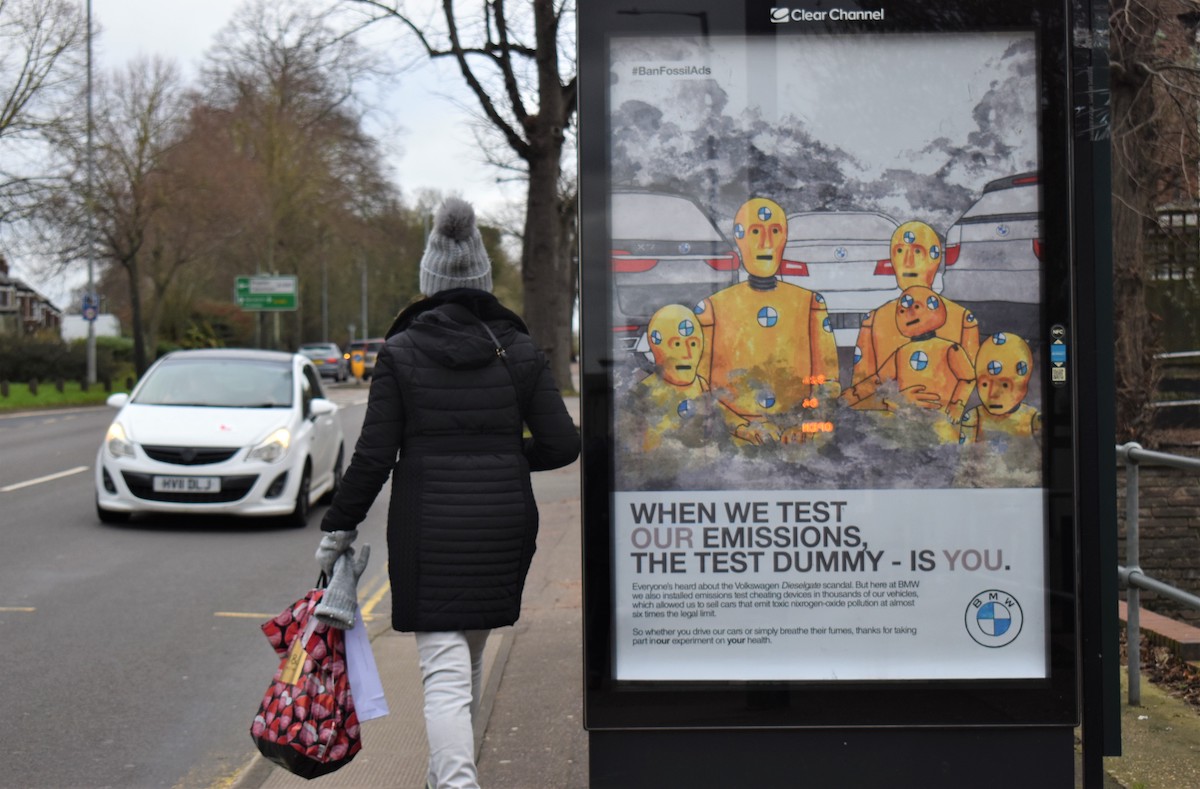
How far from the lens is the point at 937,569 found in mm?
3891

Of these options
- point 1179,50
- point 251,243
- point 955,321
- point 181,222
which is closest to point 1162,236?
point 1179,50

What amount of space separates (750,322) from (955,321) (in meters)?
0.58

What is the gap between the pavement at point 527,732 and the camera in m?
4.65

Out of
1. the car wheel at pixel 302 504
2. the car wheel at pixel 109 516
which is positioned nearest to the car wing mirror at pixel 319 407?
the car wheel at pixel 302 504

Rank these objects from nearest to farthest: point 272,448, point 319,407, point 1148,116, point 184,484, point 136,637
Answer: point 136,637, point 1148,116, point 184,484, point 272,448, point 319,407

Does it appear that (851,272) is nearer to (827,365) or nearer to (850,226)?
(850,226)

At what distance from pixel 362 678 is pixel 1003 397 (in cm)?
200

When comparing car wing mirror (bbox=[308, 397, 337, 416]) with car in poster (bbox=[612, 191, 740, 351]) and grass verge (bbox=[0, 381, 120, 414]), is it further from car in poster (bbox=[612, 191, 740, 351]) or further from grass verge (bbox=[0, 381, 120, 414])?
grass verge (bbox=[0, 381, 120, 414])

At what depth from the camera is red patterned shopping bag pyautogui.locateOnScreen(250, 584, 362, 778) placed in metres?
3.80

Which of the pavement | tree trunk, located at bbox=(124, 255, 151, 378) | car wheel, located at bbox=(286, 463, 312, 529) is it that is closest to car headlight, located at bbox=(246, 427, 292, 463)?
car wheel, located at bbox=(286, 463, 312, 529)

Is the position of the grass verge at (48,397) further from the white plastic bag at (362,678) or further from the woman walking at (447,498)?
the woman walking at (447,498)

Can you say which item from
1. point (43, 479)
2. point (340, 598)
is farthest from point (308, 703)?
point (43, 479)

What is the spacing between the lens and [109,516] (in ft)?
39.5

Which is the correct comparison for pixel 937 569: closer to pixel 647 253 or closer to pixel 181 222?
pixel 647 253
